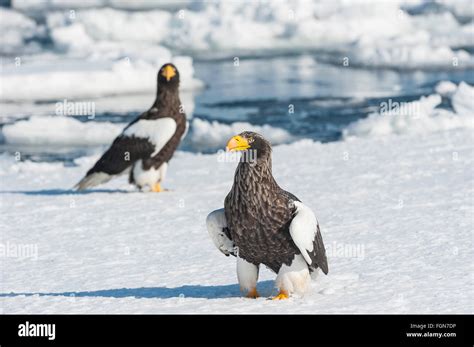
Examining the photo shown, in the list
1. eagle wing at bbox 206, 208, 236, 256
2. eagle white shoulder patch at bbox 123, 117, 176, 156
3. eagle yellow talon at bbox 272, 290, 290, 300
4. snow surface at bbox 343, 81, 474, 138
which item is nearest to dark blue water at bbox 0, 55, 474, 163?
snow surface at bbox 343, 81, 474, 138

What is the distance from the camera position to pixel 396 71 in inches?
864

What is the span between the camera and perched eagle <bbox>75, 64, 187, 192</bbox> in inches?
360

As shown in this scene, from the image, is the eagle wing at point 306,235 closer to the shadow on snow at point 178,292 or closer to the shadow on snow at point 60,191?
the shadow on snow at point 178,292

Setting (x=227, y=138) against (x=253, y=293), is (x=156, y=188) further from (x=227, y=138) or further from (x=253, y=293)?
(x=227, y=138)

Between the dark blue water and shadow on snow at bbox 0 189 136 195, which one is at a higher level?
the dark blue water

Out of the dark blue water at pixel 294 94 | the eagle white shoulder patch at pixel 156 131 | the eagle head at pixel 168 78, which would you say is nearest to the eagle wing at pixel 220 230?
the eagle white shoulder patch at pixel 156 131

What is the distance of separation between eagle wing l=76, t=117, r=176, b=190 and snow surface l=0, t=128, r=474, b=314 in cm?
31

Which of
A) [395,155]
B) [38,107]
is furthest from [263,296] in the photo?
[38,107]

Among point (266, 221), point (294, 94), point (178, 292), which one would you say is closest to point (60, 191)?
point (178, 292)

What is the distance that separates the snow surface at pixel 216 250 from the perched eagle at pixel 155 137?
0.91 ft

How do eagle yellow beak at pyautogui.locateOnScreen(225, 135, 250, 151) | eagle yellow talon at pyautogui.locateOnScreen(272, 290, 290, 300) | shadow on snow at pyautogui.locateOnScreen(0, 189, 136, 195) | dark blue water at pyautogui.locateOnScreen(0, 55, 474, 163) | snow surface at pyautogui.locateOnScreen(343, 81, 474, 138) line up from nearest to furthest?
1. eagle yellow beak at pyautogui.locateOnScreen(225, 135, 250, 151)
2. eagle yellow talon at pyautogui.locateOnScreen(272, 290, 290, 300)
3. shadow on snow at pyautogui.locateOnScreen(0, 189, 136, 195)
4. snow surface at pyautogui.locateOnScreen(343, 81, 474, 138)
5. dark blue water at pyautogui.locateOnScreen(0, 55, 474, 163)

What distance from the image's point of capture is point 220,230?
512 centimetres

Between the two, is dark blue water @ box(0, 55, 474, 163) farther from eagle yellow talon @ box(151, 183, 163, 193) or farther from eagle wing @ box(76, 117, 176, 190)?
eagle yellow talon @ box(151, 183, 163, 193)

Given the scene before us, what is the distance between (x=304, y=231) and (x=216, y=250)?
2023 mm
